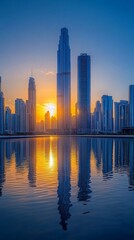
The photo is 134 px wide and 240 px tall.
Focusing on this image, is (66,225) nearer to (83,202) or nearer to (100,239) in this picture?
(100,239)

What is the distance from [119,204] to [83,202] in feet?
11.2

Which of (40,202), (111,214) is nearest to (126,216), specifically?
(111,214)

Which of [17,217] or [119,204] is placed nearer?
[17,217]

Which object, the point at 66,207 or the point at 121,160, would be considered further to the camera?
the point at 121,160

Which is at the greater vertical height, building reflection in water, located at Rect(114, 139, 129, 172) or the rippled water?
the rippled water

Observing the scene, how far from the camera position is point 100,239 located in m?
17.5

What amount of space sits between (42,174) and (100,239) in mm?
25259

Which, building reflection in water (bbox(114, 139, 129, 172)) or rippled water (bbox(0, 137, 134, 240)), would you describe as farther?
building reflection in water (bbox(114, 139, 129, 172))

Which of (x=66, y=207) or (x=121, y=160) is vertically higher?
(x=66, y=207)

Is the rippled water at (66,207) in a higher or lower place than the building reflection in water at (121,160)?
higher

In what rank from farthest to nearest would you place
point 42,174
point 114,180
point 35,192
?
point 42,174 < point 114,180 < point 35,192

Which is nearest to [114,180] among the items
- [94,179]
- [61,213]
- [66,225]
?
[94,179]

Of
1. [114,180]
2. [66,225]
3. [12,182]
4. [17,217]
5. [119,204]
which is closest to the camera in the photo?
[66,225]

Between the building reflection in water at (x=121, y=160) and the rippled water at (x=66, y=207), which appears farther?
the building reflection in water at (x=121, y=160)
